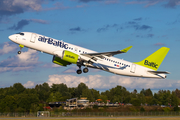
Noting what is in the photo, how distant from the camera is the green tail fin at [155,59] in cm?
5412

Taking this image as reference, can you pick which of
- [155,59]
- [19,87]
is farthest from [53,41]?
[19,87]

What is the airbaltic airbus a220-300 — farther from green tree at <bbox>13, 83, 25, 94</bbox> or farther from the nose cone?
green tree at <bbox>13, 83, 25, 94</bbox>

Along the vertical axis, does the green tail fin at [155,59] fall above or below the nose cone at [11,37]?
below

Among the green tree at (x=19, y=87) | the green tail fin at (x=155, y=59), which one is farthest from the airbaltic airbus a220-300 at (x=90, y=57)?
the green tree at (x=19, y=87)

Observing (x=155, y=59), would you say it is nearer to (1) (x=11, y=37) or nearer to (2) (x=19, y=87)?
(1) (x=11, y=37)

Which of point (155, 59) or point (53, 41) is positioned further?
point (155, 59)

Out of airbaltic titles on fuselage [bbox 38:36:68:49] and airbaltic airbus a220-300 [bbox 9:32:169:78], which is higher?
airbaltic titles on fuselage [bbox 38:36:68:49]

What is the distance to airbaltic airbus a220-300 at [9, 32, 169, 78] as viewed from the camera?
46.0m

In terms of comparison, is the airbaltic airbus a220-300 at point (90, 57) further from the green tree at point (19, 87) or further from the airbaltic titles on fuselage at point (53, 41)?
the green tree at point (19, 87)

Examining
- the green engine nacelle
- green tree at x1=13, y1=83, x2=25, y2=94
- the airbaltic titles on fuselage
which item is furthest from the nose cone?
green tree at x1=13, y1=83, x2=25, y2=94

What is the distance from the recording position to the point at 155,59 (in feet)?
180

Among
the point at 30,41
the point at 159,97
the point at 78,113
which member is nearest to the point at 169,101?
the point at 159,97

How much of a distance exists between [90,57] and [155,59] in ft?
48.0

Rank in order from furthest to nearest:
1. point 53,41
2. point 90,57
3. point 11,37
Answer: point 90,57 → point 53,41 → point 11,37
